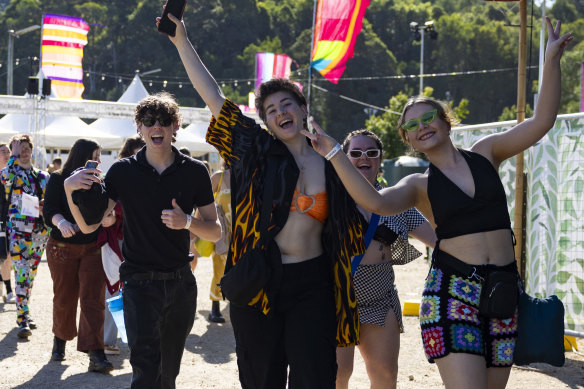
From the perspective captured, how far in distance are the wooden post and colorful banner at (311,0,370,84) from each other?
12300mm

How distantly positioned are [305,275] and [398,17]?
9727cm

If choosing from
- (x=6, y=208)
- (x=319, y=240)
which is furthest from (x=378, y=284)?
(x=6, y=208)

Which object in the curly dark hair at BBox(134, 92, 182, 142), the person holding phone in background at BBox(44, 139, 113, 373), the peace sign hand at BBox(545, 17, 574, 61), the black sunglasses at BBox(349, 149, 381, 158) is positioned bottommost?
the person holding phone in background at BBox(44, 139, 113, 373)

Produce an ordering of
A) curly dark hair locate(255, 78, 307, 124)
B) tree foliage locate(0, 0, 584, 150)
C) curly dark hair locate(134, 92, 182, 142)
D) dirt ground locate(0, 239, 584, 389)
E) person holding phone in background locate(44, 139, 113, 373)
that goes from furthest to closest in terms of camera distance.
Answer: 1. tree foliage locate(0, 0, 584, 150)
2. person holding phone in background locate(44, 139, 113, 373)
3. dirt ground locate(0, 239, 584, 389)
4. curly dark hair locate(134, 92, 182, 142)
5. curly dark hair locate(255, 78, 307, 124)

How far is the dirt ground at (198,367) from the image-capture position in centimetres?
665

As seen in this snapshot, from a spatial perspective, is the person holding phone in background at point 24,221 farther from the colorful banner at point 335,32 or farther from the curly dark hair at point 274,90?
the colorful banner at point 335,32

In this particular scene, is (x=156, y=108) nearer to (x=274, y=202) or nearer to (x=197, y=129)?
(x=274, y=202)

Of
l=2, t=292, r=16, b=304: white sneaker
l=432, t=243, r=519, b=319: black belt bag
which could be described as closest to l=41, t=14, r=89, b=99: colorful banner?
Answer: l=2, t=292, r=16, b=304: white sneaker

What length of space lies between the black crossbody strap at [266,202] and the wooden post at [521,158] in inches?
149

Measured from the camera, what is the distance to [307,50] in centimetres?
8694

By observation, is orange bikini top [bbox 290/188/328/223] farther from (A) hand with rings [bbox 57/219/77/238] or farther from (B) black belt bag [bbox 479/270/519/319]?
(A) hand with rings [bbox 57/219/77/238]

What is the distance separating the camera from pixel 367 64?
80188 millimetres

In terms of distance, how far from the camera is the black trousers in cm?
359

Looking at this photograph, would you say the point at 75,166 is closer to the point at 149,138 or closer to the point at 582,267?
the point at 149,138
